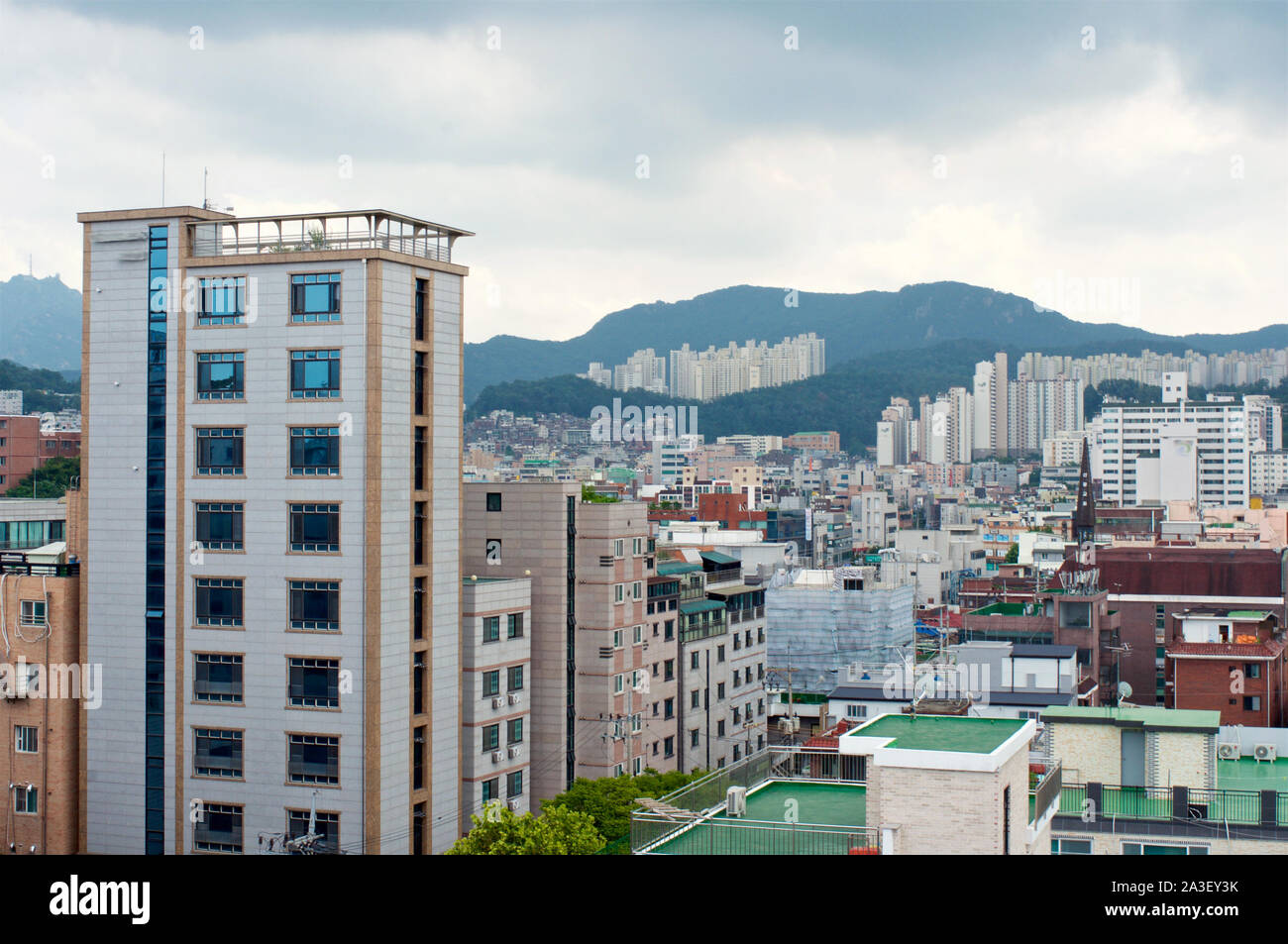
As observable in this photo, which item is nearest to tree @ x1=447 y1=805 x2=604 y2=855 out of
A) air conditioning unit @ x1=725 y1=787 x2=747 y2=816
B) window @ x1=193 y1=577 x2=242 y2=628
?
air conditioning unit @ x1=725 y1=787 x2=747 y2=816

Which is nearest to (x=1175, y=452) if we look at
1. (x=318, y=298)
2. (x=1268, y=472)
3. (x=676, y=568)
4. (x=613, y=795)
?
(x=1268, y=472)

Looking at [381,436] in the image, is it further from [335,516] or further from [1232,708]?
[1232,708]

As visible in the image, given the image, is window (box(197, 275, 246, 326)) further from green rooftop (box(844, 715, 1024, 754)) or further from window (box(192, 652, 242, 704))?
green rooftop (box(844, 715, 1024, 754))

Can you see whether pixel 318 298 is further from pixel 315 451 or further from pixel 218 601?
pixel 218 601

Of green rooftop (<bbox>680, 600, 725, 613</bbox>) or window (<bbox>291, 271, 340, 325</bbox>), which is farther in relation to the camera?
green rooftop (<bbox>680, 600, 725, 613</bbox>)

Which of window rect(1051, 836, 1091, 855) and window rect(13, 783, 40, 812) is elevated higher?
window rect(1051, 836, 1091, 855)
